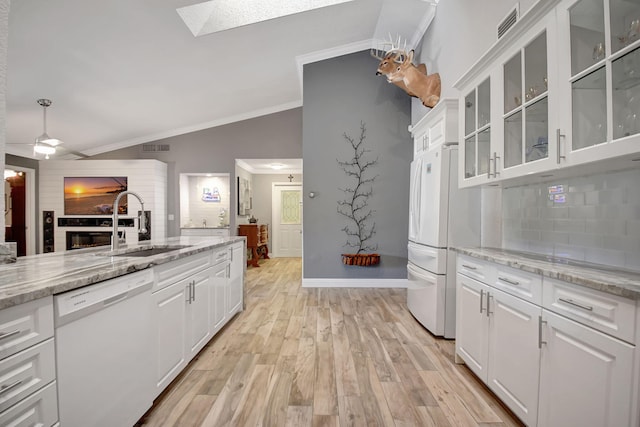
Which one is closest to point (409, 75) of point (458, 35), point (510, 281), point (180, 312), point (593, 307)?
point (458, 35)

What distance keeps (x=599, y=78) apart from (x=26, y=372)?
233cm

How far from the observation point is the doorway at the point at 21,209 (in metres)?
5.98

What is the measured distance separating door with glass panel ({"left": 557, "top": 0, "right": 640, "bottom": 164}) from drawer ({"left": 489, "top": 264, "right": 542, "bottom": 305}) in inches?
22.7

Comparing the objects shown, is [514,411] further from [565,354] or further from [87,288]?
[87,288]

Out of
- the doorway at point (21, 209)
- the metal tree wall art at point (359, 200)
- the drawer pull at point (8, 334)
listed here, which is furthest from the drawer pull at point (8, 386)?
the doorway at point (21, 209)

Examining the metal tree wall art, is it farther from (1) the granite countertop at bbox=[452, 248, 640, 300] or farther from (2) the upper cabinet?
(1) the granite countertop at bbox=[452, 248, 640, 300]

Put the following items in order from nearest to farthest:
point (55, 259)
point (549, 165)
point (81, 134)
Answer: point (549, 165) < point (55, 259) < point (81, 134)

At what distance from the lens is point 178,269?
1966mm

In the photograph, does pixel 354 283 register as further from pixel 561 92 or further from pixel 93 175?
pixel 93 175

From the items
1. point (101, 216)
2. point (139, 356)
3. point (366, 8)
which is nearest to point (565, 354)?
point (139, 356)

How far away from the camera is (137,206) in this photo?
240 inches

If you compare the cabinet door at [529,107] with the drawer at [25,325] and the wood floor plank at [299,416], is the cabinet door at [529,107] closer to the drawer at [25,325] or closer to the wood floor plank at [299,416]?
the wood floor plank at [299,416]

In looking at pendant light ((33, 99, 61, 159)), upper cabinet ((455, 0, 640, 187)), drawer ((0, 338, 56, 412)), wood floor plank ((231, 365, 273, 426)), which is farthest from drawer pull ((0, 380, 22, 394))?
pendant light ((33, 99, 61, 159))

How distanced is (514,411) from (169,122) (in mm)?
6593
